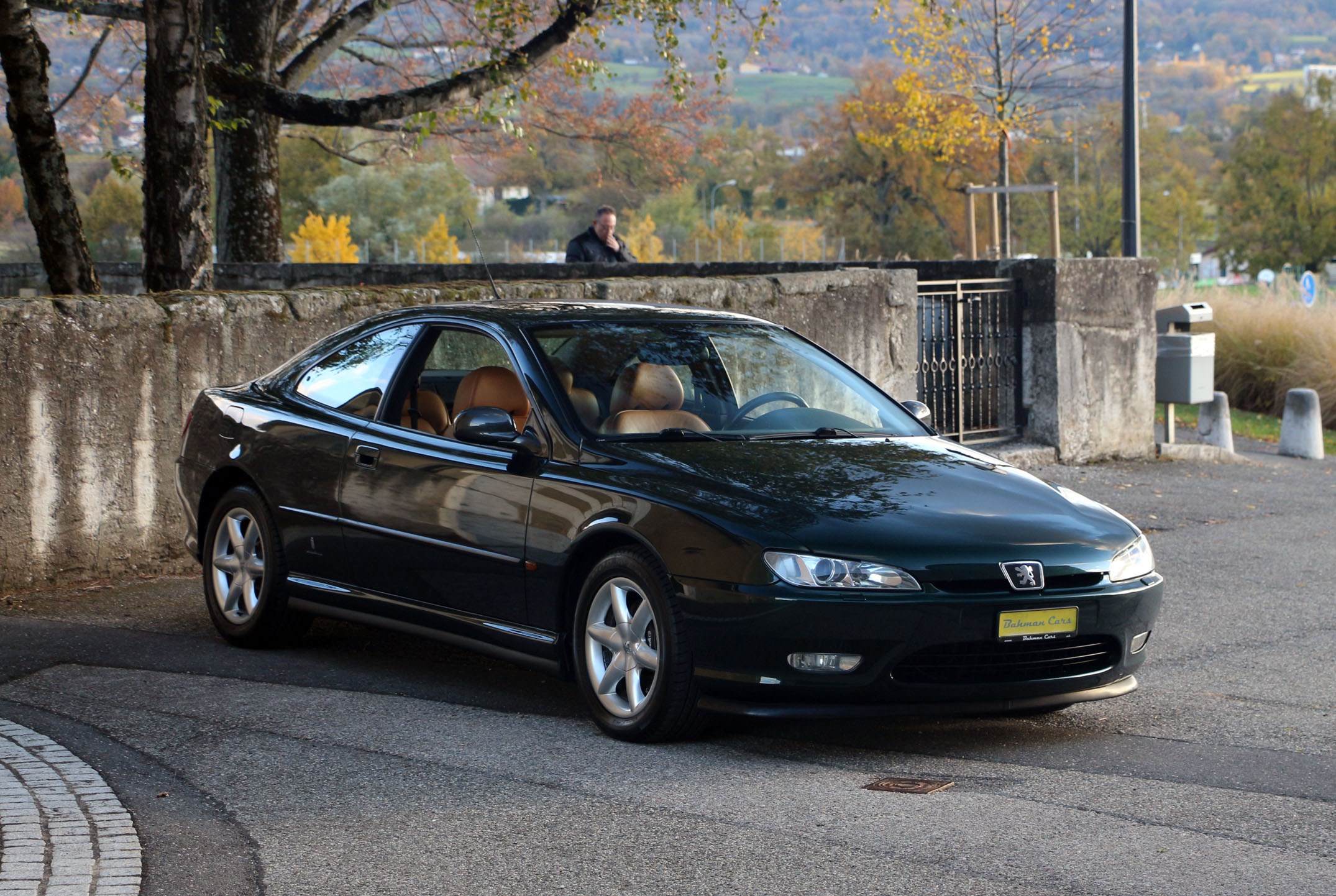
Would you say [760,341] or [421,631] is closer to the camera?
[421,631]

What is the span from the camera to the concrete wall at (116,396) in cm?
817

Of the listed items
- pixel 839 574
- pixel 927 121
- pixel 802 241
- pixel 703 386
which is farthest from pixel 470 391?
pixel 802 241

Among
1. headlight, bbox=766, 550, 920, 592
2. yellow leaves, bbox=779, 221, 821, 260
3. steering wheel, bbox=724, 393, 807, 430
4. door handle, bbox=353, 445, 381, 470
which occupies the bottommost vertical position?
headlight, bbox=766, 550, 920, 592

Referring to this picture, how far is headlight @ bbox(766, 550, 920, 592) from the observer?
4.93 m

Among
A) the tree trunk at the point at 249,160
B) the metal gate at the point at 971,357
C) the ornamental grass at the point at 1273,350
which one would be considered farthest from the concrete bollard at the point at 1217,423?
the tree trunk at the point at 249,160

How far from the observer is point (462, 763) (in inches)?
201

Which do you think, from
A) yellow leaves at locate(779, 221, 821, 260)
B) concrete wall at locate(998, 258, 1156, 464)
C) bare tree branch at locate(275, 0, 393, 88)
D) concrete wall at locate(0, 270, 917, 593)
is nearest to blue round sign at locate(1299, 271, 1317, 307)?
concrete wall at locate(998, 258, 1156, 464)

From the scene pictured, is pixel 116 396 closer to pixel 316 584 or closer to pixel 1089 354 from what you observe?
pixel 316 584

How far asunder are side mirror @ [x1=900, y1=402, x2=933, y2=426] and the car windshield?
0.06m

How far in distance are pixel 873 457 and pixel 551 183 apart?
Result: 10446 cm

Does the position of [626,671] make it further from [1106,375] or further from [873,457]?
[1106,375]

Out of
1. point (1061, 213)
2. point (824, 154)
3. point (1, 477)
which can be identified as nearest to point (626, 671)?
point (1, 477)

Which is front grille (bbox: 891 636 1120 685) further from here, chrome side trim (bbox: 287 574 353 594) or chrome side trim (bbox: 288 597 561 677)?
chrome side trim (bbox: 287 574 353 594)

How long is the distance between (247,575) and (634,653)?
2418 mm
